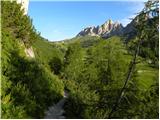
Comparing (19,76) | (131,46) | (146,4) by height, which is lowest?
(19,76)

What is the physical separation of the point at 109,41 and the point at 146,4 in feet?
122

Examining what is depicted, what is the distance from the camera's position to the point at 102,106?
67.9ft

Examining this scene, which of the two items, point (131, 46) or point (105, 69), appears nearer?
point (131, 46)

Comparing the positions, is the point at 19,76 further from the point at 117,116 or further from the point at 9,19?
the point at 9,19

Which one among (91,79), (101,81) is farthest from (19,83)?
(91,79)

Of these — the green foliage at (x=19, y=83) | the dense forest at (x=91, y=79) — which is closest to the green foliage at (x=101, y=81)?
the dense forest at (x=91, y=79)

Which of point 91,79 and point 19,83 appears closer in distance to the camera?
point 19,83

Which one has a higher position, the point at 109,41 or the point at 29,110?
the point at 109,41

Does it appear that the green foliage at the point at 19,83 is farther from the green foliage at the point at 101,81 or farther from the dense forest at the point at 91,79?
the green foliage at the point at 101,81

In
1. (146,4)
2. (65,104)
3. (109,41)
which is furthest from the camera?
(109,41)

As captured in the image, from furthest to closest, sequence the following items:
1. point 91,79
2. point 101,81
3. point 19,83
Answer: point 91,79 → point 101,81 → point 19,83

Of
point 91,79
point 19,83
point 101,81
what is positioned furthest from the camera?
point 91,79

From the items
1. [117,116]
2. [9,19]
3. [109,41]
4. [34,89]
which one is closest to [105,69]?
[109,41]

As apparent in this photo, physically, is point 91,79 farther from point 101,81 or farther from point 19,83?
point 19,83
